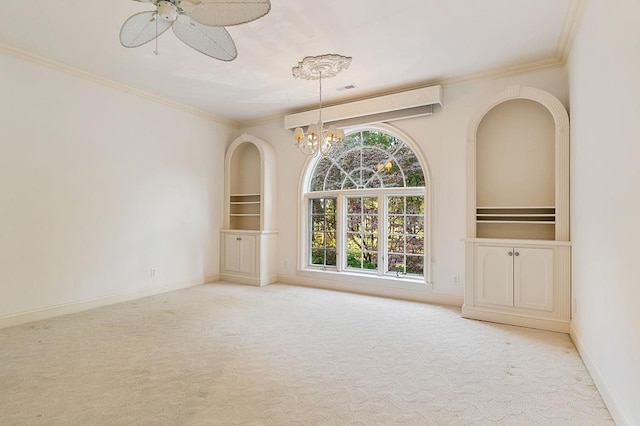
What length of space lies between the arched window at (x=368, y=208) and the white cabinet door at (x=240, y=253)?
3.01ft

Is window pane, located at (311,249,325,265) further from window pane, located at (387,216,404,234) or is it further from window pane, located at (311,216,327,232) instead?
window pane, located at (387,216,404,234)

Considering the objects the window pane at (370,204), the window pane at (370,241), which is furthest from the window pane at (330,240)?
the window pane at (370,204)

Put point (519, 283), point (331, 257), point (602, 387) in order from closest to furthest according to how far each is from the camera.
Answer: point (602, 387)
point (519, 283)
point (331, 257)

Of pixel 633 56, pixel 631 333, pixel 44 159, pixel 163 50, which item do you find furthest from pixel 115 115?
pixel 631 333

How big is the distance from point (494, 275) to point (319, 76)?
301cm

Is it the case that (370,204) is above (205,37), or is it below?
below

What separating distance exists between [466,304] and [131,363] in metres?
3.32

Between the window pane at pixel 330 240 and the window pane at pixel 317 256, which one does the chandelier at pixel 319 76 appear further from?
the window pane at pixel 317 256

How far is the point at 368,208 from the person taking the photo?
16.2ft

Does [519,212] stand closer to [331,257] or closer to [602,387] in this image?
[602,387]

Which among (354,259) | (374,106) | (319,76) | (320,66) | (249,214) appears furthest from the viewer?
(249,214)

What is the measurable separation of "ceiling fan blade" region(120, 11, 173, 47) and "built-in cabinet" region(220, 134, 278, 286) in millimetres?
3125

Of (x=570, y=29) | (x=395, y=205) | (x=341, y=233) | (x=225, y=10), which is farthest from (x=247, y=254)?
(x=570, y=29)

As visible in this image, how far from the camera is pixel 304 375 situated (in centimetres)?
235
